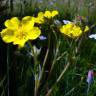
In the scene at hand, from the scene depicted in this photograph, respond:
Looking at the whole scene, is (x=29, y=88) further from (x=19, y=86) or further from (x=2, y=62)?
(x=2, y=62)

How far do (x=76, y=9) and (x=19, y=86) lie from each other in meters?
2.36

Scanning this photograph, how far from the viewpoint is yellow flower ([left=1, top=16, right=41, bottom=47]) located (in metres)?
1.07

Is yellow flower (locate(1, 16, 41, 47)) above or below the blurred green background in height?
above

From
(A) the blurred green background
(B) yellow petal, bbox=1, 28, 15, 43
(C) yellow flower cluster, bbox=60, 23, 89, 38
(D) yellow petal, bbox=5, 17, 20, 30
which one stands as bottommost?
(A) the blurred green background

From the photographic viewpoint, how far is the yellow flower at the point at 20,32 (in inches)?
42.3

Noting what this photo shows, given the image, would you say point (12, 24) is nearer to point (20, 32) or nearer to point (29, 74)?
point (20, 32)

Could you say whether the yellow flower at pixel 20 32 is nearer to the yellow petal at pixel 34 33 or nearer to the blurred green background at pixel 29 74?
the yellow petal at pixel 34 33

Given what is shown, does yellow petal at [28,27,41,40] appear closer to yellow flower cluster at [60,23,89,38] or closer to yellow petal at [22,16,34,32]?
yellow petal at [22,16,34,32]

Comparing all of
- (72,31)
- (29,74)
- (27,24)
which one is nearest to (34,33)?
(27,24)

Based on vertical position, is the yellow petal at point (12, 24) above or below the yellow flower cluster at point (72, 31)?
above

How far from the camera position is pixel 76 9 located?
156 inches

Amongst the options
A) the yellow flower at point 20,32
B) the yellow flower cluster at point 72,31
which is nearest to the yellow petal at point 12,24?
the yellow flower at point 20,32

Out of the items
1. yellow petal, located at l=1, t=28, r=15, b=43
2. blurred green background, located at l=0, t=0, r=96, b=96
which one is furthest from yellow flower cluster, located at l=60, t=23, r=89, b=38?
yellow petal, located at l=1, t=28, r=15, b=43

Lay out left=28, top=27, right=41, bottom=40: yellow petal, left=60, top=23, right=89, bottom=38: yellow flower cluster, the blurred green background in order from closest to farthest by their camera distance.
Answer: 1. left=28, top=27, right=41, bottom=40: yellow petal
2. left=60, top=23, right=89, bottom=38: yellow flower cluster
3. the blurred green background
